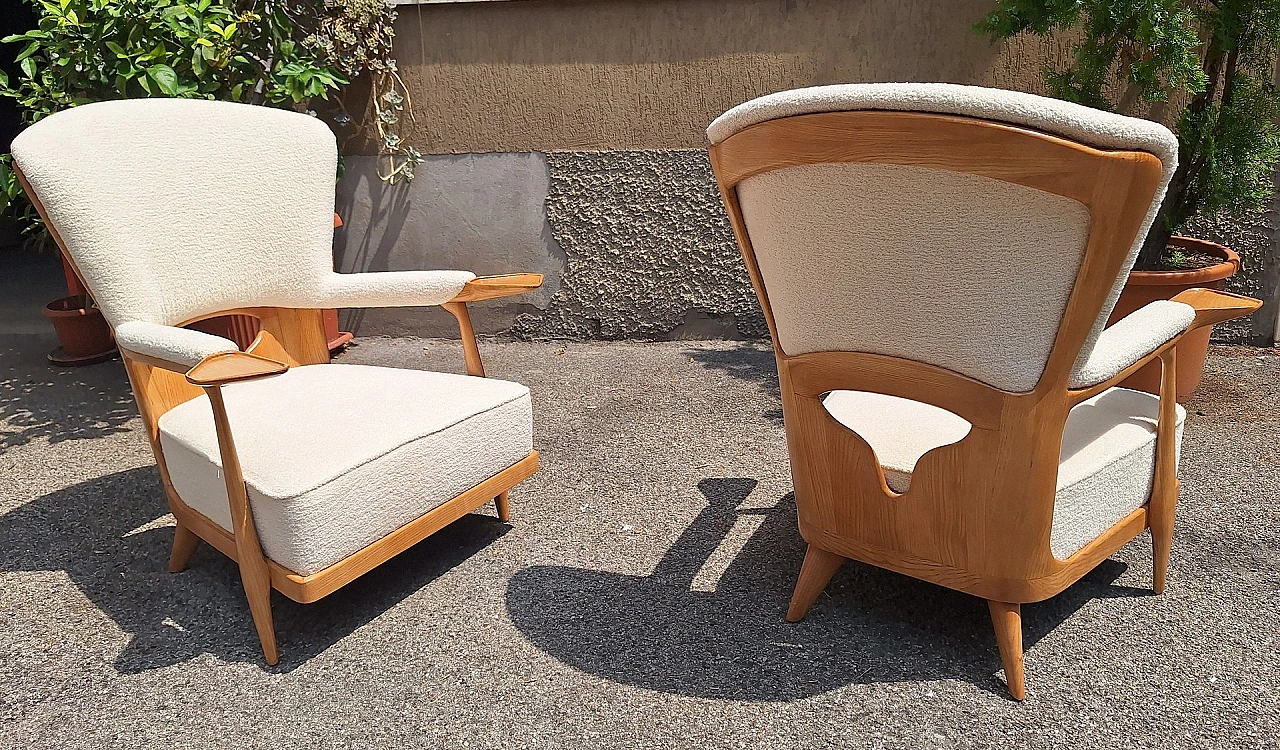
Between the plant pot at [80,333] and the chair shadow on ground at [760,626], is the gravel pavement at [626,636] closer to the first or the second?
the chair shadow on ground at [760,626]

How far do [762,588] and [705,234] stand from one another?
83.0 inches

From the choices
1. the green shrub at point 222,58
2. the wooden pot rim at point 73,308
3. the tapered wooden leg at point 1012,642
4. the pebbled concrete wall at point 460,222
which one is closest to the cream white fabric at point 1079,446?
the tapered wooden leg at point 1012,642

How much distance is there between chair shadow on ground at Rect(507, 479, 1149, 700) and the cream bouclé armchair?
0.36 meters

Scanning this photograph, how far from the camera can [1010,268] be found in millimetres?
1396

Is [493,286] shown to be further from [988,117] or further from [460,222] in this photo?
[460,222]

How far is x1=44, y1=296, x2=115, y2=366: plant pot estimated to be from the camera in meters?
3.89

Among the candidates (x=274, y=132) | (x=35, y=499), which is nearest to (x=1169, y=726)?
(x=274, y=132)

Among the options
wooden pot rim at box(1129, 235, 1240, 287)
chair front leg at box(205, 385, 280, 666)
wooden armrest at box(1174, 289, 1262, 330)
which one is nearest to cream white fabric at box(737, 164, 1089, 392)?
wooden armrest at box(1174, 289, 1262, 330)

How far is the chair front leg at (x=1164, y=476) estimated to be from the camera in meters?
1.85

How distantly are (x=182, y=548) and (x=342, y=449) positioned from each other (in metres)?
0.68

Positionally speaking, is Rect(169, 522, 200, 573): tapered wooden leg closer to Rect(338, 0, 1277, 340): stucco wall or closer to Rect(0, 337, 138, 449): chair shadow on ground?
Rect(0, 337, 138, 449): chair shadow on ground

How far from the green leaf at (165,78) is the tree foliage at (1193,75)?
260 centimetres

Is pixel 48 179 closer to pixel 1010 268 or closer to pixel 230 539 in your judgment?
pixel 230 539

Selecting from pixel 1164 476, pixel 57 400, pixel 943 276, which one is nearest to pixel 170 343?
pixel 943 276
